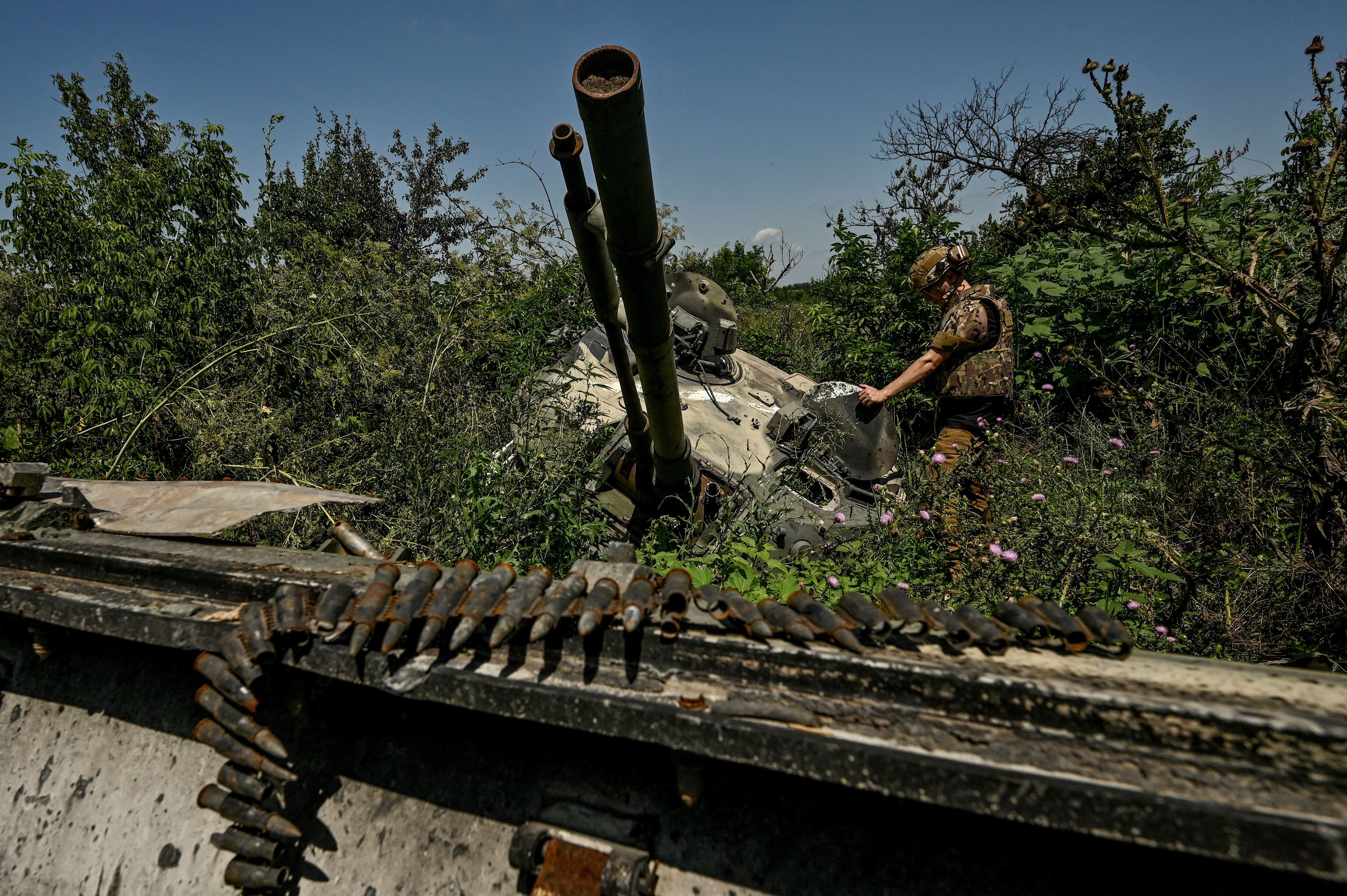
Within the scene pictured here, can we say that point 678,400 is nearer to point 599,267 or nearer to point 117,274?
point 599,267

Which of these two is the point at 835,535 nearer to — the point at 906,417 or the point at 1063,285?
the point at 906,417

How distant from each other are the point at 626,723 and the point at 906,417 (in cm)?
598

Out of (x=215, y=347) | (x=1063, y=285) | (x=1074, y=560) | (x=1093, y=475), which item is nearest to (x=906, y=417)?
(x=1063, y=285)

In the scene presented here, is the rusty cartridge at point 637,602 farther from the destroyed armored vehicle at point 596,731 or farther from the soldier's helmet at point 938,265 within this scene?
the soldier's helmet at point 938,265

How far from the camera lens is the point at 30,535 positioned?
2.33m

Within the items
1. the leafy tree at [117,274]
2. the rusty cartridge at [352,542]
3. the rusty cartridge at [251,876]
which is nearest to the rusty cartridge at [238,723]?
the rusty cartridge at [251,876]

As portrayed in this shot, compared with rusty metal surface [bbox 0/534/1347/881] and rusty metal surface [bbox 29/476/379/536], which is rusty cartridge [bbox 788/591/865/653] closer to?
rusty metal surface [bbox 0/534/1347/881]

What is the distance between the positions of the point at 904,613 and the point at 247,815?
5.72 ft

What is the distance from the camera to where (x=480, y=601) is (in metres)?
1.60

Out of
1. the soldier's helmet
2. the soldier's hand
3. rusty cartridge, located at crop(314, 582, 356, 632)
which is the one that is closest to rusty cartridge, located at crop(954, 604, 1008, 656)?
rusty cartridge, located at crop(314, 582, 356, 632)

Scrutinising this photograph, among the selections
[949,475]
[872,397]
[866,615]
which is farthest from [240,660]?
[872,397]

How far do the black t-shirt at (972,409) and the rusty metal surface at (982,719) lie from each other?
12.6 ft

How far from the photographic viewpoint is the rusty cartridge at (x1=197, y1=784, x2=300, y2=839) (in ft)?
5.56

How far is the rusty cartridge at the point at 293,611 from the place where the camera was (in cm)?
164
